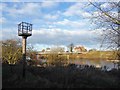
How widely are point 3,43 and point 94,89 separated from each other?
39362 mm

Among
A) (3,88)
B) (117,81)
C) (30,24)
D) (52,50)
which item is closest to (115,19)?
(117,81)

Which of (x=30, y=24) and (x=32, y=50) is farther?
(x=32, y=50)

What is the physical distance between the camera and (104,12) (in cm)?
2036

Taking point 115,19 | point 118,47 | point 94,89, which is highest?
point 115,19

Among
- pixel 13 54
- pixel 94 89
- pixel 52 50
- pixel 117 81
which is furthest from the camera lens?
pixel 52 50

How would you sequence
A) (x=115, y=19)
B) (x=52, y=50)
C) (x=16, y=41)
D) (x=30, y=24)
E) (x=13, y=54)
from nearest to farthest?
(x=115, y=19) → (x=30, y=24) → (x=13, y=54) → (x=16, y=41) → (x=52, y=50)

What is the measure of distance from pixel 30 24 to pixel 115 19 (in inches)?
317

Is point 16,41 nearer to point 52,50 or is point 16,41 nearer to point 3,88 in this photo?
point 52,50

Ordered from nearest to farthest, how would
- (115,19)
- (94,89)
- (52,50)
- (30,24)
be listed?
(94,89) → (115,19) → (30,24) → (52,50)

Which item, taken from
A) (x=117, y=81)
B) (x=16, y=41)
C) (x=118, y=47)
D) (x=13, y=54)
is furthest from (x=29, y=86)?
(x=16, y=41)

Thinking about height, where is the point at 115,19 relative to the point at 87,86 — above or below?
above

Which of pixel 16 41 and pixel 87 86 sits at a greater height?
pixel 16 41

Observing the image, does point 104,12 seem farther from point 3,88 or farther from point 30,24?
point 3,88

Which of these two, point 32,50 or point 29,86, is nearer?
point 29,86
